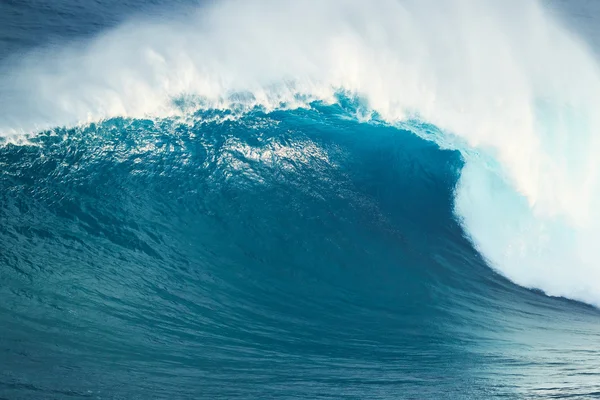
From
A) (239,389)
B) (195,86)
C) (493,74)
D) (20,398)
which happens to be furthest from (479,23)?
(20,398)

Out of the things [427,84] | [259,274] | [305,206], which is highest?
[427,84]

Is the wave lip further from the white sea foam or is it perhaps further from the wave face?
the white sea foam

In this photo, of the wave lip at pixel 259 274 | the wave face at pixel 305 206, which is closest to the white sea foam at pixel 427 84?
the wave face at pixel 305 206

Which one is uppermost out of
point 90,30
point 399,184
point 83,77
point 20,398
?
point 90,30

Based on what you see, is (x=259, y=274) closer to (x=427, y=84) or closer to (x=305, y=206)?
(x=305, y=206)

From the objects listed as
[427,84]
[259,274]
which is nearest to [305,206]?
[259,274]

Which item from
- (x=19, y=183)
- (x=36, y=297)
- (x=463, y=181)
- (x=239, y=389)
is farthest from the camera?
(x=463, y=181)

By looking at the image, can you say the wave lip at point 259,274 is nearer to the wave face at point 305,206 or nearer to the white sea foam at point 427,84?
the wave face at point 305,206

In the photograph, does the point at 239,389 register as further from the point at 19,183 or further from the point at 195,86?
the point at 195,86
